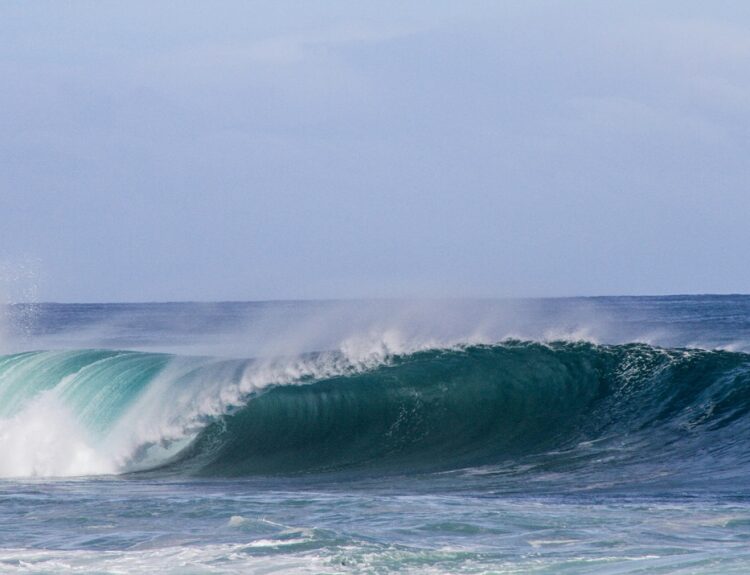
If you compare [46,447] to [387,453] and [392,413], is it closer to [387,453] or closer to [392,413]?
[387,453]

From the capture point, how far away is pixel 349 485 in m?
12.0

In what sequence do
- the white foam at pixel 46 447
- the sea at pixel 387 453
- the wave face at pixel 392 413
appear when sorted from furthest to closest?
1. the white foam at pixel 46 447
2. the wave face at pixel 392 413
3. the sea at pixel 387 453

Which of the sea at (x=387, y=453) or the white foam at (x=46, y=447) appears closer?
the sea at (x=387, y=453)

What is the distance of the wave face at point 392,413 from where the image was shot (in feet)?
44.9

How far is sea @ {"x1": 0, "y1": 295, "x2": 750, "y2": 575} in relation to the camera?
25.5 ft

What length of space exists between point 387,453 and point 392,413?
5.30 feet

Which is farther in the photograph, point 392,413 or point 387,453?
point 392,413

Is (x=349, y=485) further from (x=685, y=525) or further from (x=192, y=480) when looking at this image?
(x=685, y=525)

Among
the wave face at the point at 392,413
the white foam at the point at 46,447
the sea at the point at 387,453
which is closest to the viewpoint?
the sea at the point at 387,453

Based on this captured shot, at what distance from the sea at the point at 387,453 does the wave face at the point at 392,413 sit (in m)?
0.04

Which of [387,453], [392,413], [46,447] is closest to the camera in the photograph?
[387,453]

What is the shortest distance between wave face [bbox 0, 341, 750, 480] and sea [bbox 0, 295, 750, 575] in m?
0.04

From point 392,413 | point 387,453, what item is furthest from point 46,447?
point 392,413

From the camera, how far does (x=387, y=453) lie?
14469 millimetres
